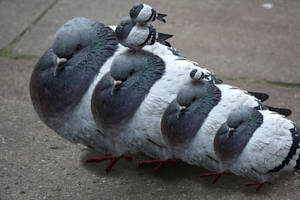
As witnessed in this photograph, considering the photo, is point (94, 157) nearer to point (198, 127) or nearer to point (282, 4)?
point (198, 127)

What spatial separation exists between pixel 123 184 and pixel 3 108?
1.65m

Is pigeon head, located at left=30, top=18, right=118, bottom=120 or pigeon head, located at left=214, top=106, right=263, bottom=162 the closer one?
pigeon head, located at left=214, top=106, right=263, bottom=162

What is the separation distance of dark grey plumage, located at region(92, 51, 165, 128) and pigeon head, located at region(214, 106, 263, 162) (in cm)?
59

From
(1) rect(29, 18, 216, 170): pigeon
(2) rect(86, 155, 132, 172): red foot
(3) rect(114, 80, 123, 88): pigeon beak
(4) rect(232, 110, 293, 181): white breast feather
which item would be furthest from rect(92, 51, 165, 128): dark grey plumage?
(4) rect(232, 110, 293, 181): white breast feather

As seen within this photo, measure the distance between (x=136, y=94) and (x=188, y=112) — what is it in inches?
15.0

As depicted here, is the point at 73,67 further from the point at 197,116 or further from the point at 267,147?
the point at 267,147

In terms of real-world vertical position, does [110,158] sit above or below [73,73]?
below

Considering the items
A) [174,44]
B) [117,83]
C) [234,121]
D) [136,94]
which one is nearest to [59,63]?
[117,83]

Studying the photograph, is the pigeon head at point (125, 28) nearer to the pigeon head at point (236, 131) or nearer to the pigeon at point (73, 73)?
the pigeon at point (73, 73)

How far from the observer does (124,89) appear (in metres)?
3.51

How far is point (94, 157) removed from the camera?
13.9ft

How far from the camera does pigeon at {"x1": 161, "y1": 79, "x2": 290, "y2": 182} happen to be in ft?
11.4

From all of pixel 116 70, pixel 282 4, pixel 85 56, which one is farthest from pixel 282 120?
pixel 282 4

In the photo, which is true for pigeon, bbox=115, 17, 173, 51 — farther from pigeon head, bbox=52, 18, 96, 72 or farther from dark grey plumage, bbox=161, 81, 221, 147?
dark grey plumage, bbox=161, 81, 221, 147
